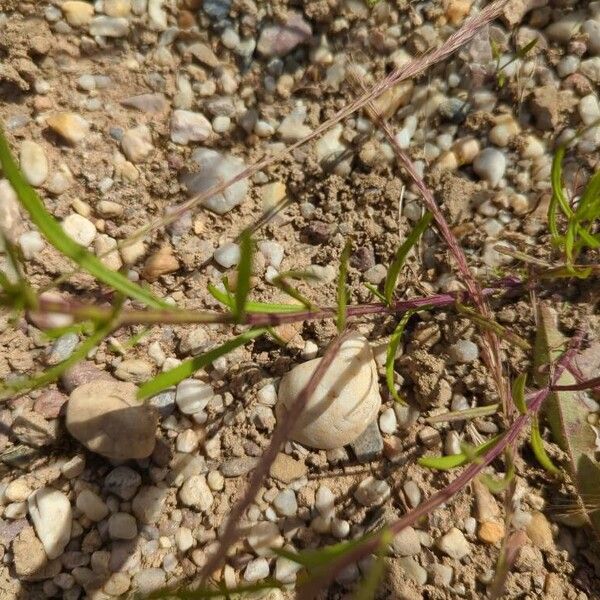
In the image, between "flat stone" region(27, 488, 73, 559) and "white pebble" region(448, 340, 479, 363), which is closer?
"flat stone" region(27, 488, 73, 559)

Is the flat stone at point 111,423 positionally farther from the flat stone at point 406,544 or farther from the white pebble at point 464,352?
the white pebble at point 464,352

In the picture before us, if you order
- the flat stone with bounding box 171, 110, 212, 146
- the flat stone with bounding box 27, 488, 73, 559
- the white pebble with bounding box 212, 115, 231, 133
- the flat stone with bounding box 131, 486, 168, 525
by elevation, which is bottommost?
the flat stone with bounding box 27, 488, 73, 559

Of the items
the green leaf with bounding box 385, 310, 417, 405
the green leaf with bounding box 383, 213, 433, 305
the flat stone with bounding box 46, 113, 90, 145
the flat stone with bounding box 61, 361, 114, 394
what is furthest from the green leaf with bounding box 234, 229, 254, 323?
the flat stone with bounding box 46, 113, 90, 145

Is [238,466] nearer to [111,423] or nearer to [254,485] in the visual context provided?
[111,423]

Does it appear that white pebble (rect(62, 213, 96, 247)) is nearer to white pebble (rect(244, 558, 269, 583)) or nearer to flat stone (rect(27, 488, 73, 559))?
flat stone (rect(27, 488, 73, 559))

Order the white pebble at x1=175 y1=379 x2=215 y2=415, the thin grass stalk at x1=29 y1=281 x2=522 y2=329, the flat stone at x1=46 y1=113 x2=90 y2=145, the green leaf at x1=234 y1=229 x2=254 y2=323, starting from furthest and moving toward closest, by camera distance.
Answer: the flat stone at x1=46 y1=113 x2=90 y2=145 < the white pebble at x1=175 y1=379 x2=215 y2=415 < the green leaf at x1=234 y1=229 x2=254 y2=323 < the thin grass stalk at x1=29 y1=281 x2=522 y2=329

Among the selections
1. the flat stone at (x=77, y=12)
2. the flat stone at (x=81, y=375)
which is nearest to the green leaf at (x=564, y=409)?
the flat stone at (x=81, y=375)

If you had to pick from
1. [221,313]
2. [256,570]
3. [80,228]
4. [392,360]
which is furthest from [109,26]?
[256,570]
